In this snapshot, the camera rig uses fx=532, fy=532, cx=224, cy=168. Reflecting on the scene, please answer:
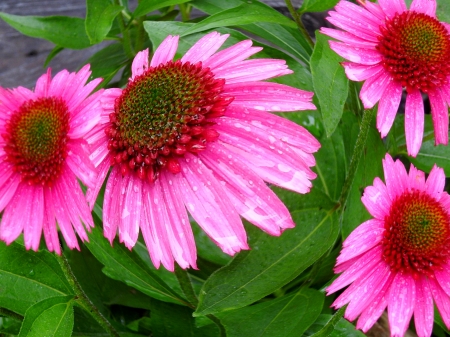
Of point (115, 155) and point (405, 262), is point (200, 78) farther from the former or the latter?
point (405, 262)

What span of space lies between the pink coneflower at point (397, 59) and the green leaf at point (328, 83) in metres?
0.05

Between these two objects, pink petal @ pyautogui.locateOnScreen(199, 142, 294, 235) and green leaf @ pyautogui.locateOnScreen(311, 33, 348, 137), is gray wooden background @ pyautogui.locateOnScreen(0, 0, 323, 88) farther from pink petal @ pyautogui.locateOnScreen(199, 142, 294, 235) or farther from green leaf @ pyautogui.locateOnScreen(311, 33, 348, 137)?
pink petal @ pyautogui.locateOnScreen(199, 142, 294, 235)

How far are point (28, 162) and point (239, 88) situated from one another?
237 mm

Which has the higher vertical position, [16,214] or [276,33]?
[276,33]

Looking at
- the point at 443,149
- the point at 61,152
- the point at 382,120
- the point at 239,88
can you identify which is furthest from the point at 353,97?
the point at 61,152

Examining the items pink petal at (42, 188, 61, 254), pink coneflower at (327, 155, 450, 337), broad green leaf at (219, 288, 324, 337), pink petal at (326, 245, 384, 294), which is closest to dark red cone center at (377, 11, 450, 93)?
pink coneflower at (327, 155, 450, 337)

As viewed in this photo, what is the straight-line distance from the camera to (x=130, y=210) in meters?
0.54

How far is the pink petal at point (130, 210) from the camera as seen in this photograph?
53cm

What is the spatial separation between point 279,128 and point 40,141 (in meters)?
0.25

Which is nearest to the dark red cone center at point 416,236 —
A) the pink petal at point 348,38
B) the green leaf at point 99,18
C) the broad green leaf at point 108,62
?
→ the pink petal at point 348,38

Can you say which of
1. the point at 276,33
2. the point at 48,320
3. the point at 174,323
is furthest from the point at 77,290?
the point at 276,33

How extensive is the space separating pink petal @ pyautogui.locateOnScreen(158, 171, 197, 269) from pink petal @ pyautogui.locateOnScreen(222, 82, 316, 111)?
0.12 m

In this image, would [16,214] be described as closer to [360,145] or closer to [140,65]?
[140,65]

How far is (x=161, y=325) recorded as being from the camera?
859 millimetres
